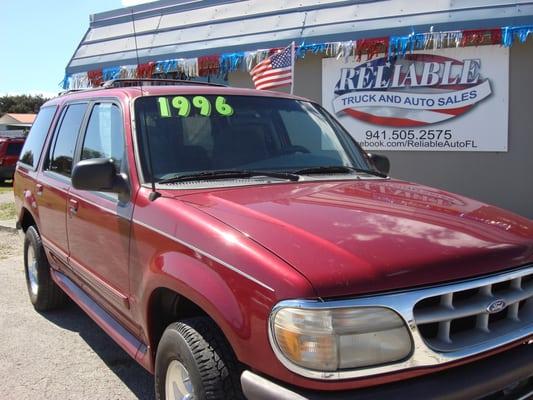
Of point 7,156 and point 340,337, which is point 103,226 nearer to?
point 340,337

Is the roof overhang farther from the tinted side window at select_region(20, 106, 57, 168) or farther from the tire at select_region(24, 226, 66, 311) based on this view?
the tire at select_region(24, 226, 66, 311)

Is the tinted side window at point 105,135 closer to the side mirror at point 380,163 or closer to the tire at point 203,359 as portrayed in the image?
the tire at point 203,359

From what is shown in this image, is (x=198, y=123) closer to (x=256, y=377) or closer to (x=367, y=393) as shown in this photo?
(x=256, y=377)

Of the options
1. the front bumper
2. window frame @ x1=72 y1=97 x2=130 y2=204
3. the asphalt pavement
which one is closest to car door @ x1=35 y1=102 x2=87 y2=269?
window frame @ x1=72 y1=97 x2=130 y2=204

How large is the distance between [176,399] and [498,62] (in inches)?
288

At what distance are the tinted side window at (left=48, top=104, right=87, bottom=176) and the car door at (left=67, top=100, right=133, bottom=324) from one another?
0.23 meters

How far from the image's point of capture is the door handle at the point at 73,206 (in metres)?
3.78

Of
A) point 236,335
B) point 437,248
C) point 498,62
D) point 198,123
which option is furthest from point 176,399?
point 498,62

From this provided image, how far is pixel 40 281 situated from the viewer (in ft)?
16.6

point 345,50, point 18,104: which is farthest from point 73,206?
point 18,104

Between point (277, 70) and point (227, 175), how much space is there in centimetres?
550

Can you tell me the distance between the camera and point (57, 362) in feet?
13.5

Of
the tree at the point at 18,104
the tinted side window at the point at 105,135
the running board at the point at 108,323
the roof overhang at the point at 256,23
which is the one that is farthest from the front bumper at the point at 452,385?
the tree at the point at 18,104

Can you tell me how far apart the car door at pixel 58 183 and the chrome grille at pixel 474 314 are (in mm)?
2884
